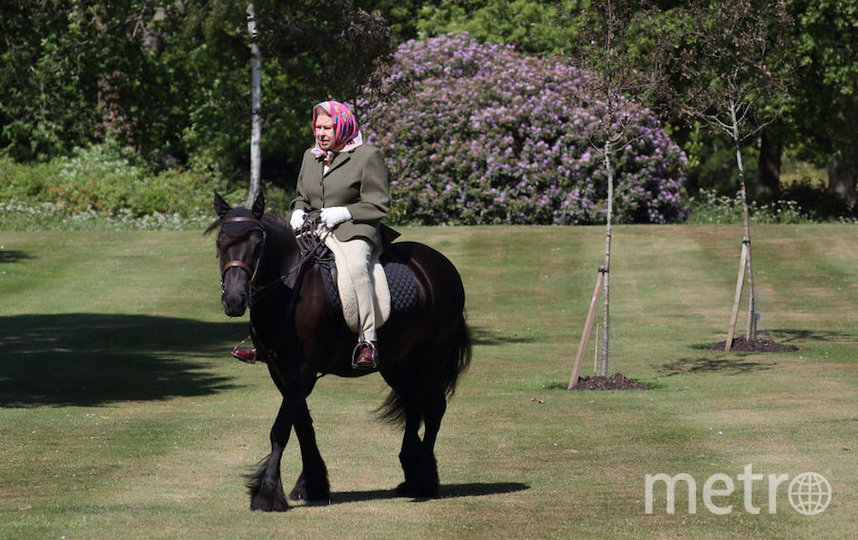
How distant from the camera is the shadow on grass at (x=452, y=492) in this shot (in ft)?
33.8

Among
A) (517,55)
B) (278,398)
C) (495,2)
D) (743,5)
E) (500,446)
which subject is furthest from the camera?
(495,2)

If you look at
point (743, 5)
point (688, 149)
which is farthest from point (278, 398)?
point (688, 149)

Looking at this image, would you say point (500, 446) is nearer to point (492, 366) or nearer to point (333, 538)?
point (333, 538)

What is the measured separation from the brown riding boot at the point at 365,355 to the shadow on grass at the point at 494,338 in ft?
43.1

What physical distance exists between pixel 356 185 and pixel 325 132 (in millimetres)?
463

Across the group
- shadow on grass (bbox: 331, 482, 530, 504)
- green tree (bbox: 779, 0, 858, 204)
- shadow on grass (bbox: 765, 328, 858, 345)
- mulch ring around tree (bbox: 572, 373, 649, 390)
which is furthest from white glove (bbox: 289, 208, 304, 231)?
green tree (bbox: 779, 0, 858, 204)

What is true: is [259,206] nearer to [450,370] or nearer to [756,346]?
[450,370]

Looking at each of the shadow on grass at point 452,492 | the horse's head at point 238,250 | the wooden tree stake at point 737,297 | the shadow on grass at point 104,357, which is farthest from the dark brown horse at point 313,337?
the wooden tree stake at point 737,297

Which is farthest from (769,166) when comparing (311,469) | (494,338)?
A: (311,469)

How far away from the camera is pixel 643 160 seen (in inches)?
1495

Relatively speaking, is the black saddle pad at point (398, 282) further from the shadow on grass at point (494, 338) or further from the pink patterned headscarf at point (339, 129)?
the shadow on grass at point (494, 338)

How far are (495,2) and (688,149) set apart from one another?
1024 cm

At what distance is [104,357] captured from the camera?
20.6m

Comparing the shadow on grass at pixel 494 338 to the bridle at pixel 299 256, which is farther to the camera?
the shadow on grass at pixel 494 338
